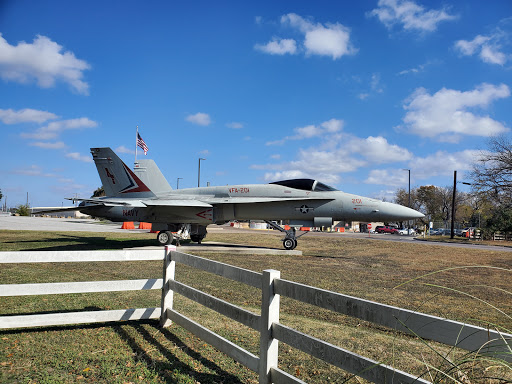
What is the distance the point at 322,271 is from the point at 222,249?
231 inches

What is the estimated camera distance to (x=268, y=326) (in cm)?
305

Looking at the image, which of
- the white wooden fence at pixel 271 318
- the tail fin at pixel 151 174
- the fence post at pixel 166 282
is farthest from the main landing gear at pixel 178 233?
the fence post at pixel 166 282

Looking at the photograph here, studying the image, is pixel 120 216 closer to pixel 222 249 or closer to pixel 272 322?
→ pixel 222 249

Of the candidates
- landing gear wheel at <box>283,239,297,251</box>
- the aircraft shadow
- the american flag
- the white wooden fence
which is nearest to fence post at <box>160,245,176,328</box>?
the white wooden fence

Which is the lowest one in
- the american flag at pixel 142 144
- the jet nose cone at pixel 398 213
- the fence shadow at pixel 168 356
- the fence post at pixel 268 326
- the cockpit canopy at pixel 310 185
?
the fence shadow at pixel 168 356

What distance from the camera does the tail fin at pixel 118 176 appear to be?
16938mm

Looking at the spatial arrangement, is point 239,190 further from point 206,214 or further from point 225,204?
point 206,214

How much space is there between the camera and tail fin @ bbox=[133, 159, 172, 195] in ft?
57.2

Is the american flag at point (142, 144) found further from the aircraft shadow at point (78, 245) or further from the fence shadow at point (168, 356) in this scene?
the fence shadow at point (168, 356)

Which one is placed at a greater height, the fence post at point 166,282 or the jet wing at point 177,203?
the jet wing at point 177,203

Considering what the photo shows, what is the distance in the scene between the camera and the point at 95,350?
13.8 ft

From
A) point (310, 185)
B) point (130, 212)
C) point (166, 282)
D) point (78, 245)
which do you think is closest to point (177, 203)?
point (130, 212)

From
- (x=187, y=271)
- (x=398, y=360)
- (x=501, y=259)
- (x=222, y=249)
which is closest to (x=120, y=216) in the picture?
(x=222, y=249)

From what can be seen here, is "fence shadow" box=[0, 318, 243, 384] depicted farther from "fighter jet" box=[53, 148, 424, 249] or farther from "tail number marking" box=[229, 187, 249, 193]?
"tail number marking" box=[229, 187, 249, 193]
